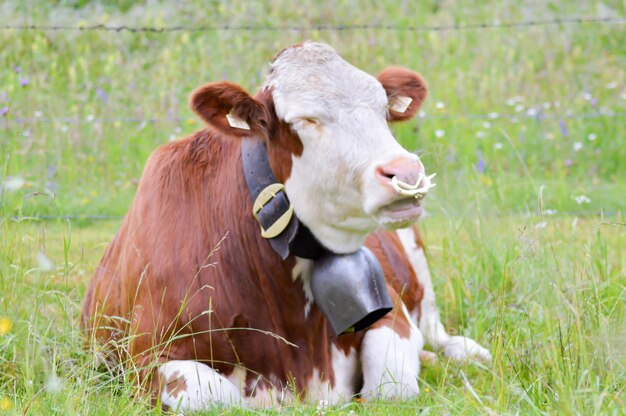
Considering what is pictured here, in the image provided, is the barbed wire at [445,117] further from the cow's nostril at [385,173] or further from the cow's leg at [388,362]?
the cow's nostril at [385,173]

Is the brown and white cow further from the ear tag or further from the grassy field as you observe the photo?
the grassy field

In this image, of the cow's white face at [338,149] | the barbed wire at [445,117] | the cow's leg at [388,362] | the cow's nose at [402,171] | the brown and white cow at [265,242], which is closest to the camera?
the cow's nose at [402,171]

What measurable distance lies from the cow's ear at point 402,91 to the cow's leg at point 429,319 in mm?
1060

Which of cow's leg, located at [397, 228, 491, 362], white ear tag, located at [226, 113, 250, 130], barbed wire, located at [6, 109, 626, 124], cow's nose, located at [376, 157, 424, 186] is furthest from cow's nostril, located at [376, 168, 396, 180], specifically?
barbed wire, located at [6, 109, 626, 124]

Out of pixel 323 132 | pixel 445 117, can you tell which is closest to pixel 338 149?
pixel 323 132

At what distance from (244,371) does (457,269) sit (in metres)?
1.82

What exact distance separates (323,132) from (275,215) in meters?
0.37

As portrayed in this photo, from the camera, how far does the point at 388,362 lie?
4.23 metres

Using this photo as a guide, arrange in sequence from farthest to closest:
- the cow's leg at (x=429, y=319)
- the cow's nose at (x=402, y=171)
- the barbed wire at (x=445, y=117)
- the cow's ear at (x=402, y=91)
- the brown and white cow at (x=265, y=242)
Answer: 1. the barbed wire at (x=445, y=117)
2. the cow's leg at (x=429, y=319)
3. the cow's ear at (x=402, y=91)
4. the brown and white cow at (x=265, y=242)
5. the cow's nose at (x=402, y=171)

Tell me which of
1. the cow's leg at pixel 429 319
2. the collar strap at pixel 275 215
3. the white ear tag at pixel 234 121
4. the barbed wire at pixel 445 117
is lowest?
the cow's leg at pixel 429 319

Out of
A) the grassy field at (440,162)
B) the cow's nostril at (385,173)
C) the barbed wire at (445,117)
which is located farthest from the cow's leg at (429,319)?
the barbed wire at (445,117)

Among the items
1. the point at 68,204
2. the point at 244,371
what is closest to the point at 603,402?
the point at 244,371

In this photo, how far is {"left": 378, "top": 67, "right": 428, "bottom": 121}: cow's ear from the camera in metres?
4.34

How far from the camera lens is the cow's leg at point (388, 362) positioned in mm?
4145
